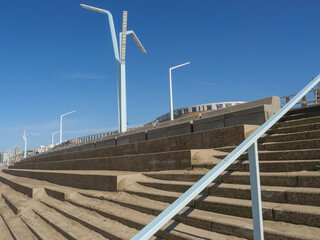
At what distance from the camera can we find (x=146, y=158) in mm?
6652

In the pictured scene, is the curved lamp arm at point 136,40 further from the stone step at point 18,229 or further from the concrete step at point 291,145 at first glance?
the concrete step at point 291,145

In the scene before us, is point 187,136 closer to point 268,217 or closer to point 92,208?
point 92,208

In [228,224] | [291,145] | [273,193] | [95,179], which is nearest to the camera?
[228,224]

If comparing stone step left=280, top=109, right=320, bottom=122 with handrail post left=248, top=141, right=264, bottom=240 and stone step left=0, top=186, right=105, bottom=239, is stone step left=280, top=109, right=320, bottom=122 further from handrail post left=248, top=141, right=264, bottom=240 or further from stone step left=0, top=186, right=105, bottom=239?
stone step left=0, top=186, right=105, bottom=239

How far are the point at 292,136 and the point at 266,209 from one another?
205 centimetres

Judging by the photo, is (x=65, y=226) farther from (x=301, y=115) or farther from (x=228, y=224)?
(x=301, y=115)

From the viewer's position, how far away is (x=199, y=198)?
3.78m

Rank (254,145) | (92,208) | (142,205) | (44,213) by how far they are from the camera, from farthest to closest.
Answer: (44,213), (92,208), (142,205), (254,145)

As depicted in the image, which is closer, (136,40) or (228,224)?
(228,224)

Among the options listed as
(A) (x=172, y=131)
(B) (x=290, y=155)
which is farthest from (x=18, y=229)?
(B) (x=290, y=155)

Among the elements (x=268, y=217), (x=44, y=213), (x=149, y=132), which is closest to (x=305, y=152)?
(x=268, y=217)

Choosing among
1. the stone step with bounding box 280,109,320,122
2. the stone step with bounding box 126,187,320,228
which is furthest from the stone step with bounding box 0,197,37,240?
the stone step with bounding box 280,109,320,122

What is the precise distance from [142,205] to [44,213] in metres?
3.21

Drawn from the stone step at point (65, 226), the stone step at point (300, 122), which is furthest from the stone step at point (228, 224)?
the stone step at point (300, 122)
